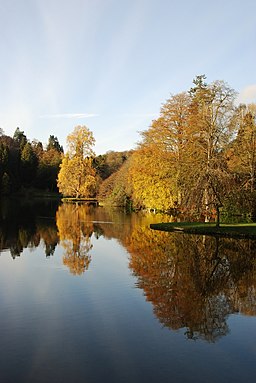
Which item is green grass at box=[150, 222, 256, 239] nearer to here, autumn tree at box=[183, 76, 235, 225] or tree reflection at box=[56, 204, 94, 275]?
autumn tree at box=[183, 76, 235, 225]

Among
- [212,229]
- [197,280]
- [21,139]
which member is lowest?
[197,280]

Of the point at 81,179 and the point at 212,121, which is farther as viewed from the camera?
the point at 81,179

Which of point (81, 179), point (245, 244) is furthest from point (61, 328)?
point (81, 179)

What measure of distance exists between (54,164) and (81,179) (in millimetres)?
24041

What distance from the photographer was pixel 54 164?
84.4 metres

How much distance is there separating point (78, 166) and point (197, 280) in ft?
167

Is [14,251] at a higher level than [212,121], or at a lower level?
lower

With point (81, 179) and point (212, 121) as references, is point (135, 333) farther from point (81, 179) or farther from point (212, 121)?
point (81, 179)

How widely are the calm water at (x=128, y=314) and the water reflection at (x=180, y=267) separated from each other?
35 mm

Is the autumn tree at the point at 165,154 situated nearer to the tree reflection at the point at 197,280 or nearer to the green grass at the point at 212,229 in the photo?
the green grass at the point at 212,229

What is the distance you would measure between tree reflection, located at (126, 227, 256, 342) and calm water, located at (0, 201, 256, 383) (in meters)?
0.03

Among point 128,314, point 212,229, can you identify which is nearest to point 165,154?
point 212,229

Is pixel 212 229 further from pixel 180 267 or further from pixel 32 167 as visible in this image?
pixel 32 167

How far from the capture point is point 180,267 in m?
14.0
